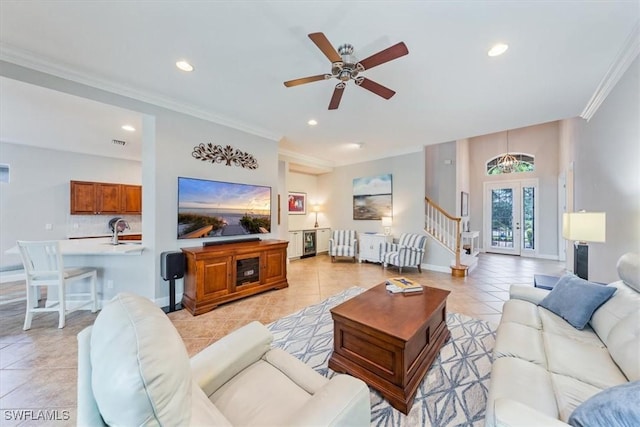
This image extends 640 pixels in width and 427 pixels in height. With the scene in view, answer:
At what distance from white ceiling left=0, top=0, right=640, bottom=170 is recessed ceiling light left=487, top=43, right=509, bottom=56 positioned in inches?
1.9

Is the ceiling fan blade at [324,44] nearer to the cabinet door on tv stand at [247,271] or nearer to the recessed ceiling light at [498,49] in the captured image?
the recessed ceiling light at [498,49]

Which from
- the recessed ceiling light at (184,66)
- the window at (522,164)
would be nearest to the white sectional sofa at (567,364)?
the recessed ceiling light at (184,66)

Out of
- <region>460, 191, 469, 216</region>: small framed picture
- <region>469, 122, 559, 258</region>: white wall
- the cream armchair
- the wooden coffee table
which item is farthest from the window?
the cream armchair

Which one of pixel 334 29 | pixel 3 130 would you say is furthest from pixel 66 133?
pixel 334 29

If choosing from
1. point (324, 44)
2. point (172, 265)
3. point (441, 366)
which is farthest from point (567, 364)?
point (172, 265)

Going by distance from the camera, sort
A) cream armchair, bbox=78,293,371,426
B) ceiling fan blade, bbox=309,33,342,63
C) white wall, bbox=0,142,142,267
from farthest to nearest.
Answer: white wall, bbox=0,142,142,267 → ceiling fan blade, bbox=309,33,342,63 → cream armchair, bbox=78,293,371,426

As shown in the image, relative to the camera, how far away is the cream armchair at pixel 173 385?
61 centimetres

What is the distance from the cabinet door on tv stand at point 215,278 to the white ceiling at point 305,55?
85.8 inches

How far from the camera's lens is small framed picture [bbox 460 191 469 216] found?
6.74 meters

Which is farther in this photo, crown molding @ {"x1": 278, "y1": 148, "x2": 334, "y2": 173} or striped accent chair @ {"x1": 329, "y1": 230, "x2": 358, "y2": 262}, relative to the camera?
striped accent chair @ {"x1": 329, "y1": 230, "x2": 358, "y2": 262}

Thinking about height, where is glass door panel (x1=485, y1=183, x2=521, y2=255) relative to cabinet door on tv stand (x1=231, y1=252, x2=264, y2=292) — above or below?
above

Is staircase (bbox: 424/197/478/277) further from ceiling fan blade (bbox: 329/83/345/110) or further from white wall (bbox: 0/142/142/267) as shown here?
white wall (bbox: 0/142/142/267)

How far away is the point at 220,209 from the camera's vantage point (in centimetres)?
381

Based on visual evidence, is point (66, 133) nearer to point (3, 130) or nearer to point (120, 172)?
point (3, 130)
